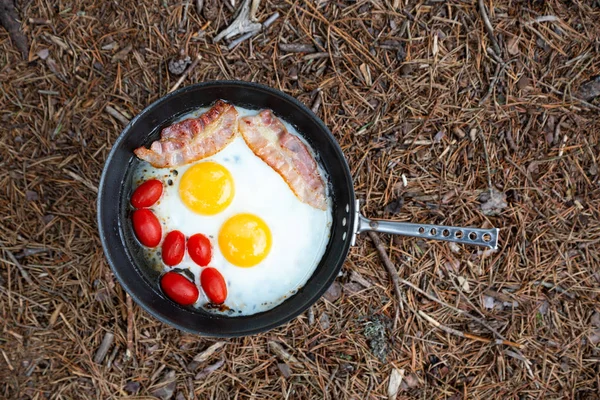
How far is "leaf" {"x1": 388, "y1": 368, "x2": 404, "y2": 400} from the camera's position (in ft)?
10.4

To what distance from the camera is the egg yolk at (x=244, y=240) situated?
2.74 meters

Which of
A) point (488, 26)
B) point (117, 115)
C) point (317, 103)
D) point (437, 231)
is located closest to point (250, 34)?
point (317, 103)

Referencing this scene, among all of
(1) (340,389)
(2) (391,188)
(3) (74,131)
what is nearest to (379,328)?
(1) (340,389)

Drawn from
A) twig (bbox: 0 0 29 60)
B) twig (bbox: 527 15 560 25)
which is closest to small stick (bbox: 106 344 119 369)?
twig (bbox: 0 0 29 60)

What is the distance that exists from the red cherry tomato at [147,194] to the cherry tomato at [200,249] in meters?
0.32

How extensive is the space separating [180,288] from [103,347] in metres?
0.83

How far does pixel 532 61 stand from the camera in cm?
324

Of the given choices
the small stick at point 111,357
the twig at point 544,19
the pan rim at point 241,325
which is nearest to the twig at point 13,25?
the pan rim at point 241,325

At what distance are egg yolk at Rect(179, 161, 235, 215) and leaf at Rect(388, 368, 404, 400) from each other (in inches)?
63.0

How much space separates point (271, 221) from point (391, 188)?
88 cm

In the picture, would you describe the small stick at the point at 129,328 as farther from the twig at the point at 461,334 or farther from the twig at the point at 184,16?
the twig at the point at 461,334

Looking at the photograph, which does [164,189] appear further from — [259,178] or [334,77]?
[334,77]

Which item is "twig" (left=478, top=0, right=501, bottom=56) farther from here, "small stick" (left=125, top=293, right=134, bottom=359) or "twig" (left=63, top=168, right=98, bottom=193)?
"small stick" (left=125, top=293, right=134, bottom=359)

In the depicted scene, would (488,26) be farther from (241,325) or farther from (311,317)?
(241,325)
